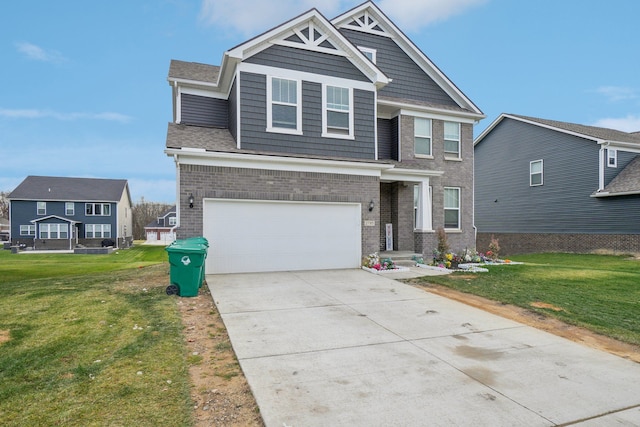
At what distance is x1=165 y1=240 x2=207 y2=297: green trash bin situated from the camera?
25.0 feet

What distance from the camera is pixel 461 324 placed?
6164 millimetres

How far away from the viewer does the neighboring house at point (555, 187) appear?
61.3ft

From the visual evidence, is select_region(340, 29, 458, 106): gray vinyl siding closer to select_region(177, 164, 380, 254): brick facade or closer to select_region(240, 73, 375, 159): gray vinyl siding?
select_region(240, 73, 375, 159): gray vinyl siding

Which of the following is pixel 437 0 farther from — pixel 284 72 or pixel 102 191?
pixel 102 191

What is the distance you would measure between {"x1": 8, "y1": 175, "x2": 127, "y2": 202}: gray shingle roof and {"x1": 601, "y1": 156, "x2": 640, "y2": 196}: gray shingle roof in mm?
43601

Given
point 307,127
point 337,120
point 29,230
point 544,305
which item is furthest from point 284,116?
point 29,230

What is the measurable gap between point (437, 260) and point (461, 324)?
6.89 meters

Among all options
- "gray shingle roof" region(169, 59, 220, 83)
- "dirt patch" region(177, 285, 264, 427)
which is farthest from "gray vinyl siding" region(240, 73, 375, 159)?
"dirt patch" region(177, 285, 264, 427)

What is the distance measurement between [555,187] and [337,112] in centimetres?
1606

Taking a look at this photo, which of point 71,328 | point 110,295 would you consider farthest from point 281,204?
point 71,328

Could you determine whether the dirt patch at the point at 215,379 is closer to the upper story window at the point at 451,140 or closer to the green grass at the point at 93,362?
the green grass at the point at 93,362

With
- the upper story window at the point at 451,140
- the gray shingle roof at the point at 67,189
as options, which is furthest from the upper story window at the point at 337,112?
the gray shingle roof at the point at 67,189

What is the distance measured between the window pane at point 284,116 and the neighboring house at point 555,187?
55.0 ft

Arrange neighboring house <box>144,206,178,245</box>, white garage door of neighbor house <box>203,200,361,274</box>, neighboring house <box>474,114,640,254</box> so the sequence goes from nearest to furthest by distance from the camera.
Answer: white garage door of neighbor house <box>203,200,361,274</box> < neighboring house <box>474,114,640,254</box> < neighboring house <box>144,206,178,245</box>
